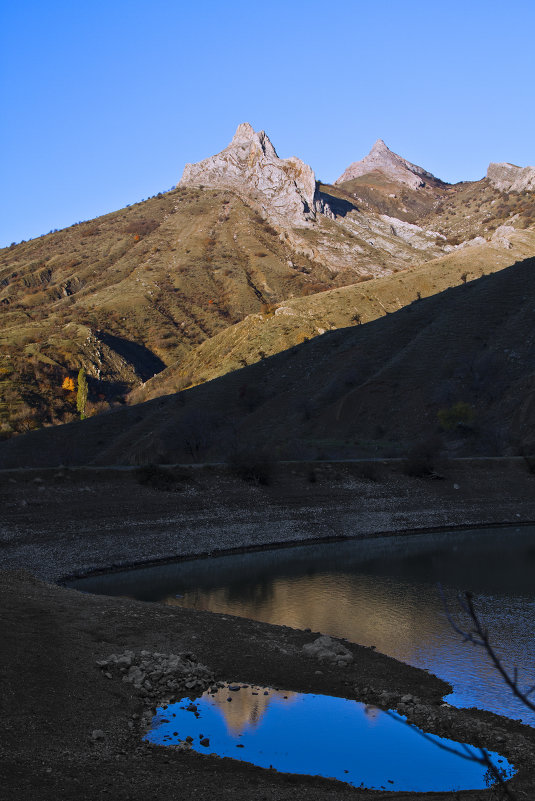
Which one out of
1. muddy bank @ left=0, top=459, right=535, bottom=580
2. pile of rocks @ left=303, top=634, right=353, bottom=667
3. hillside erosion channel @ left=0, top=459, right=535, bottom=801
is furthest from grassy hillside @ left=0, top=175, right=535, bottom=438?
pile of rocks @ left=303, top=634, right=353, bottom=667

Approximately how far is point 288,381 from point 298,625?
54.1 metres

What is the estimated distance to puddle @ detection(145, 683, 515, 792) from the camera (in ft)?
37.0

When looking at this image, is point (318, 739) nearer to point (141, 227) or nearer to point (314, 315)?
point (314, 315)

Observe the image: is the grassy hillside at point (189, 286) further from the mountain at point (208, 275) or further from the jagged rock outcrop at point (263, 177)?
the jagged rock outcrop at point (263, 177)

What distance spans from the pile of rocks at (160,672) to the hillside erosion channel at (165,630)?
0.09 m

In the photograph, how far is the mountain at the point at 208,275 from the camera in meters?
94.0

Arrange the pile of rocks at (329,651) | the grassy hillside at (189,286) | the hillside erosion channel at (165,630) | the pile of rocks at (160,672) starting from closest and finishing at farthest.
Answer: the hillside erosion channel at (165,630) < the pile of rocks at (160,672) < the pile of rocks at (329,651) < the grassy hillside at (189,286)

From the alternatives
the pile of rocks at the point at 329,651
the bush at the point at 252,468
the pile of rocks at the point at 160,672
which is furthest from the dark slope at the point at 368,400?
the pile of rocks at the point at 160,672

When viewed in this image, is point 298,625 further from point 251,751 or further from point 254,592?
point 251,751

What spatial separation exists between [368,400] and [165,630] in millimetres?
48148

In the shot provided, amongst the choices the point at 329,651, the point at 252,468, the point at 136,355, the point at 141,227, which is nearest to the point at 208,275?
the point at 136,355

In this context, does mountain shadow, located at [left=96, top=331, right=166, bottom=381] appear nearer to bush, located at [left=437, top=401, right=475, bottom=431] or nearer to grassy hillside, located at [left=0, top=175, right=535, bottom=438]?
grassy hillside, located at [left=0, top=175, right=535, bottom=438]

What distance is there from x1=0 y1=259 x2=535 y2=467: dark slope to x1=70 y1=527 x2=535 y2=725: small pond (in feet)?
58.7

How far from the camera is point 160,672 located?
49.6 ft
